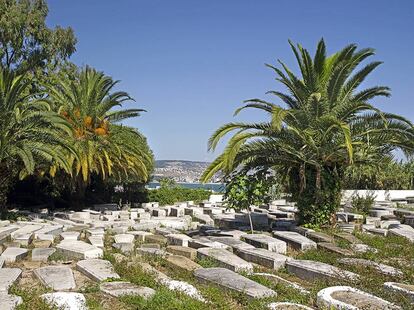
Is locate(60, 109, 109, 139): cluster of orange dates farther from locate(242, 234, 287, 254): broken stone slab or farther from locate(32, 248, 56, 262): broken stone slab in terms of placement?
locate(242, 234, 287, 254): broken stone slab

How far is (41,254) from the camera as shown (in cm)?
895

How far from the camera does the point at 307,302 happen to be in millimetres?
6051

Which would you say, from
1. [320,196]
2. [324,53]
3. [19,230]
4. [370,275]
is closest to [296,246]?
[320,196]

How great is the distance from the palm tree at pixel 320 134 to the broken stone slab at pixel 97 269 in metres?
4.18

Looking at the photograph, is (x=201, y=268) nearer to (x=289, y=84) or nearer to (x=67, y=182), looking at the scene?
(x=289, y=84)

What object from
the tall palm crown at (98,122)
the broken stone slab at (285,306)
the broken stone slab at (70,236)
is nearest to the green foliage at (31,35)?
the tall palm crown at (98,122)

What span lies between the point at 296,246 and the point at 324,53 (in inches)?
218

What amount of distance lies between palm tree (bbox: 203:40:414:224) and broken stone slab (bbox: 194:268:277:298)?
426cm

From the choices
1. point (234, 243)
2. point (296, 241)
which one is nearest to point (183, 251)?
point (234, 243)

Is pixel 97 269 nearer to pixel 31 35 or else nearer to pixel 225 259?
pixel 225 259

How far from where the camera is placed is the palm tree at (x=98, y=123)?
18.7 m

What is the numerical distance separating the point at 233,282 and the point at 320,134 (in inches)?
246

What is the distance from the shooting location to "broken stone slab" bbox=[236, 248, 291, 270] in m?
8.40

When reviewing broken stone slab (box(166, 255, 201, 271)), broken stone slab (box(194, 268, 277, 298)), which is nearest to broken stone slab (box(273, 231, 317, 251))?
broken stone slab (box(166, 255, 201, 271))
